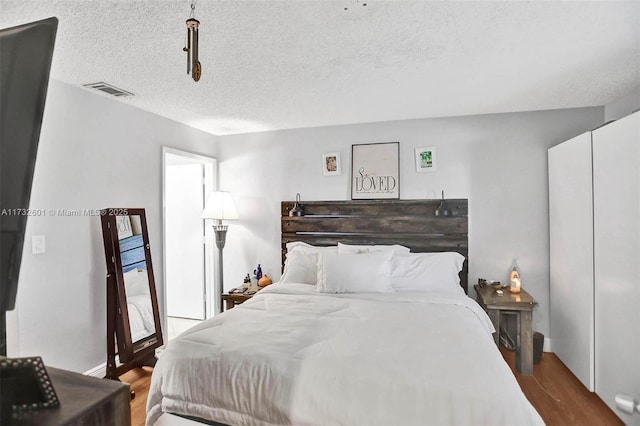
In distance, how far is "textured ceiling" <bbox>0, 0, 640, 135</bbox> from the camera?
1762 mm

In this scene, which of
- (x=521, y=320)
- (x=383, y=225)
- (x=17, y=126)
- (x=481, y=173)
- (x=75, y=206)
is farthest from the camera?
(x=383, y=225)

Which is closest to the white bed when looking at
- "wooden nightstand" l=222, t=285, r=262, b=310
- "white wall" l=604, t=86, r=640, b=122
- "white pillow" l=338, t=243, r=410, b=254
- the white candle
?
"wooden nightstand" l=222, t=285, r=262, b=310

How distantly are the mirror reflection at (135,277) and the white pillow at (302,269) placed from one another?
1.26 metres

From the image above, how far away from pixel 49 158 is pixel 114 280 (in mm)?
1044

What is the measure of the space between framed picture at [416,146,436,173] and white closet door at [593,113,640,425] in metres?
1.44

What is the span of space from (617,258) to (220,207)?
3.63 meters

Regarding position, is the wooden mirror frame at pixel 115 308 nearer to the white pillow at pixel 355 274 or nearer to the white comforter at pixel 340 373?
the white comforter at pixel 340 373

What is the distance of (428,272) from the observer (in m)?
3.29

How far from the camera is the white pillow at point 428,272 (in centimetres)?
322

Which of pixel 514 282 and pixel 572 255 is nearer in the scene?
pixel 572 255

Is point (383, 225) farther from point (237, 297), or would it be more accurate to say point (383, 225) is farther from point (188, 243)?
point (188, 243)

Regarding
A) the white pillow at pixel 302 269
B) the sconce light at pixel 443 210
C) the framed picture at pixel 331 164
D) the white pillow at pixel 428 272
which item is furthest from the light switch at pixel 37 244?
the sconce light at pixel 443 210

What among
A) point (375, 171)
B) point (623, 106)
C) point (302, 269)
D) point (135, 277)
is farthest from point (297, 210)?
point (623, 106)

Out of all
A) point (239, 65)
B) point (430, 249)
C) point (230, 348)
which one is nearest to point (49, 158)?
point (239, 65)
